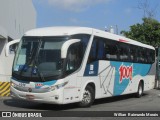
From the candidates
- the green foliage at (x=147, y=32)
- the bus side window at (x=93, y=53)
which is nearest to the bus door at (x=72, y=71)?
the bus side window at (x=93, y=53)

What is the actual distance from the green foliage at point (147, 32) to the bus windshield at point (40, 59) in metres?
21.8

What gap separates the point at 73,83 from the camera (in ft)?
47.7

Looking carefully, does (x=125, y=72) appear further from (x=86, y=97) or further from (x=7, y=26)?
(x=7, y=26)

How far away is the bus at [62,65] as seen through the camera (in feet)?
45.7

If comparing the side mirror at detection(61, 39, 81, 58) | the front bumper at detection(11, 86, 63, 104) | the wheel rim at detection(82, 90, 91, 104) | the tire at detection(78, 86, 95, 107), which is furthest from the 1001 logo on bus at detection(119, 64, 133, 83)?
the front bumper at detection(11, 86, 63, 104)

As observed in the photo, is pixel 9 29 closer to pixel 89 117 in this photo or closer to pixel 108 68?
pixel 108 68

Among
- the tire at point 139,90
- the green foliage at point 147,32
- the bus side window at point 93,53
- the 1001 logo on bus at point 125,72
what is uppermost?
the green foliage at point 147,32

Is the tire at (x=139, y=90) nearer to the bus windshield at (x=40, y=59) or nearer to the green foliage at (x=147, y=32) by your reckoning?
the bus windshield at (x=40, y=59)

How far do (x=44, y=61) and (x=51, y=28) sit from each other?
1.61m

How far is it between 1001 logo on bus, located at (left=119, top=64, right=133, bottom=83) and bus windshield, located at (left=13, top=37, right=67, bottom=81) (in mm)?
5601

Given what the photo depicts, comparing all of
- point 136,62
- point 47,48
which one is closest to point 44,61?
point 47,48

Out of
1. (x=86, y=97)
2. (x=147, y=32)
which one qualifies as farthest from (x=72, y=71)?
(x=147, y=32)

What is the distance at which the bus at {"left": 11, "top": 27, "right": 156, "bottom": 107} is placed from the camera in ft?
45.7

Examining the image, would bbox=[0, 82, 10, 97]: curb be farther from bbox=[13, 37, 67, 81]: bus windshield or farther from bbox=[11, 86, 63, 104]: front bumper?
bbox=[11, 86, 63, 104]: front bumper
